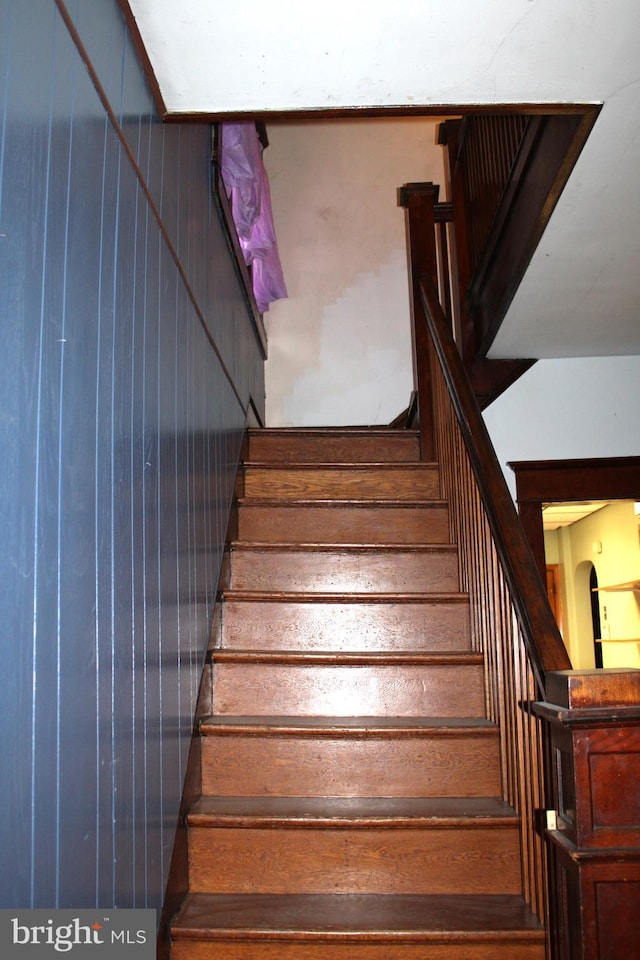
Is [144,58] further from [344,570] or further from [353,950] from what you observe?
[353,950]

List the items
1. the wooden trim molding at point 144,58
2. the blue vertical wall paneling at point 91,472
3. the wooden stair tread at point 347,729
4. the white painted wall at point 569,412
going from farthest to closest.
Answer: the white painted wall at point 569,412
the wooden stair tread at point 347,729
the wooden trim molding at point 144,58
the blue vertical wall paneling at point 91,472

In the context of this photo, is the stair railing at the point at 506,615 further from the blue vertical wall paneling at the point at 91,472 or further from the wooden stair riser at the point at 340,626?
the blue vertical wall paneling at the point at 91,472

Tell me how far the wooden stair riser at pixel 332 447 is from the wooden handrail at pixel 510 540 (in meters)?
0.73

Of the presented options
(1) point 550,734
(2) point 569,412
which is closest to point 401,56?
(1) point 550,734

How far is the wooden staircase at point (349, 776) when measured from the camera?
1.67 metres

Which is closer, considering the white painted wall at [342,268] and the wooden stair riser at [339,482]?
the wooden stair riser at [339,482]

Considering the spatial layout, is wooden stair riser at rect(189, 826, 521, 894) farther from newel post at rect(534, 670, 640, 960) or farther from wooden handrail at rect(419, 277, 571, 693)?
wooden handrail at rect(419, 277, 571, 693)

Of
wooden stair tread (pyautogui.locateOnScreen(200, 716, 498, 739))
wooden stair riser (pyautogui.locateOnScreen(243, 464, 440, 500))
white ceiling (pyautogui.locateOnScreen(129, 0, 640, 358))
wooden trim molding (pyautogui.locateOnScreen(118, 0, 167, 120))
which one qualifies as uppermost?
white ceiling (pyautogui.locateOnScreen(129, 0, 640, 358))

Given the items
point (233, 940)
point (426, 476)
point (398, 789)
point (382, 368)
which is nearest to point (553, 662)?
point (398, 789)

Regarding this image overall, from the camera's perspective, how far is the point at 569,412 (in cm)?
376

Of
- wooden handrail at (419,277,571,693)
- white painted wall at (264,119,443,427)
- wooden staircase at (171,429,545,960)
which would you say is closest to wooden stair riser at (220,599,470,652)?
wooden staircase at (171,429,545,960)

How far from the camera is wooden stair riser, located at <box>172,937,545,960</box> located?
1.63 meters

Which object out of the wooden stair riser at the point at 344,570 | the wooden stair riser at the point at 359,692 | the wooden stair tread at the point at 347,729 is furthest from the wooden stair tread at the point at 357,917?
the wooden stair riser at the point at 344,570

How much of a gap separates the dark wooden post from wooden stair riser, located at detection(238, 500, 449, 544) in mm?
516
